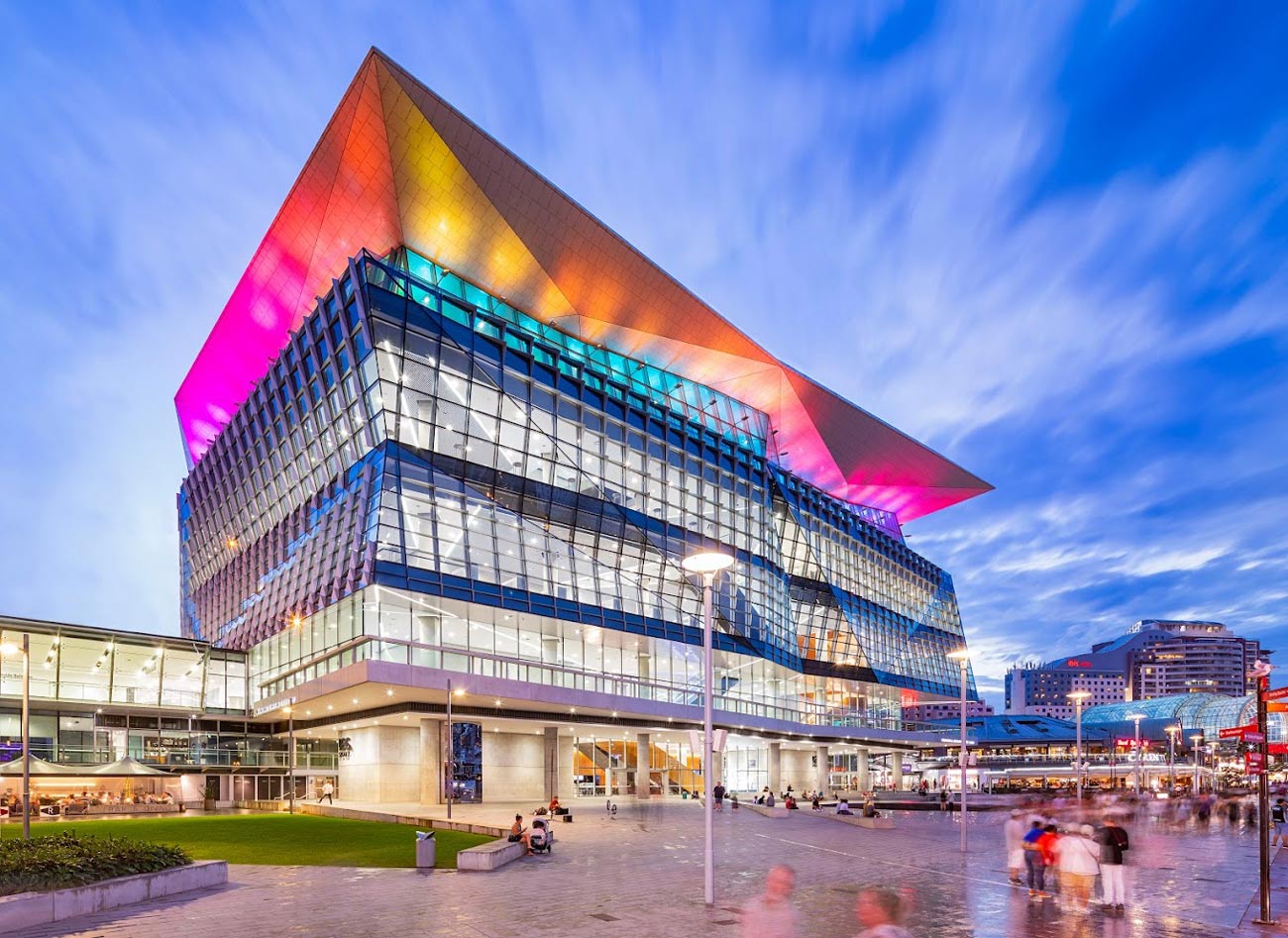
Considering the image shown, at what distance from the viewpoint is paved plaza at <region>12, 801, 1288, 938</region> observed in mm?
14188

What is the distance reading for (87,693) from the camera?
52156mm

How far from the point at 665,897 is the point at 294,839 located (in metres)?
16.9

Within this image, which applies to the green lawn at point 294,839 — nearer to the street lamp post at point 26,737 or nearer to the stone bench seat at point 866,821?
the street lamp post at point 26,737

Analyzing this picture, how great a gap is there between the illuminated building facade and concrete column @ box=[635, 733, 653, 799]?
0.76 feet

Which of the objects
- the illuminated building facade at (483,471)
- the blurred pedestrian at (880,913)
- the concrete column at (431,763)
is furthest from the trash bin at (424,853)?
the concrete column at (431,763)

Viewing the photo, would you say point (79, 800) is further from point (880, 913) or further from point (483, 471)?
point (880, 913)

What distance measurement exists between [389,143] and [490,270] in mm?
10839

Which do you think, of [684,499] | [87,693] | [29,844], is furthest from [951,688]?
[29,844]

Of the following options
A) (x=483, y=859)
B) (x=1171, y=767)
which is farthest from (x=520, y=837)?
(x=1171, y=767)

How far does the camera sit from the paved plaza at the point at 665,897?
14.2 meters

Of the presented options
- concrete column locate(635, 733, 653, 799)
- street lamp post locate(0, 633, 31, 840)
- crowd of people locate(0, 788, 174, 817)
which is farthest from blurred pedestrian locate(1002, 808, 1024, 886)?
crowd of people locate(0, 788, 174, 817)

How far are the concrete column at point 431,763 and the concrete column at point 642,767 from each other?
15.4m

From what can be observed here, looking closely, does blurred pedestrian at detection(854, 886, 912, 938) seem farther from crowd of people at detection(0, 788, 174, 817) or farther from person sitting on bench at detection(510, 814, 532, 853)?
crowd of people at detection(0, 788, 174, 817)

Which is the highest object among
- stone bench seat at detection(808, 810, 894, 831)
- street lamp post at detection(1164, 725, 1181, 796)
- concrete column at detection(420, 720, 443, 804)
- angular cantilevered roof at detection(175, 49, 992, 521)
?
angular cantilevered roof at detection(175, 49, 992, 521)
